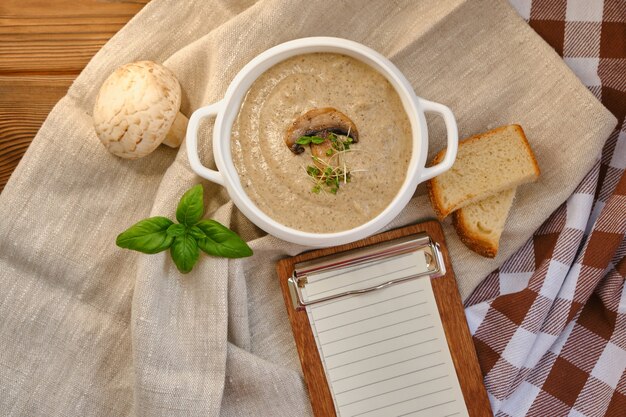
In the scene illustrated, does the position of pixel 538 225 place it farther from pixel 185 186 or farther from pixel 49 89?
pixel 49 89

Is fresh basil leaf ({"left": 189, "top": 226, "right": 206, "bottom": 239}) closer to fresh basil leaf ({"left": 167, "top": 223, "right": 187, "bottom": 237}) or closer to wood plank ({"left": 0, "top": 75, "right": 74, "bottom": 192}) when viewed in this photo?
fresh basil leaf ({"left": 167, "top": 223, "right": 187, "bottom": 237})

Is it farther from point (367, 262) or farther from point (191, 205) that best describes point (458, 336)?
point (191, 205)

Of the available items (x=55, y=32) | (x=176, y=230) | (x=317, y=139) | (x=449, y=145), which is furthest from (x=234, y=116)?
(x=55, y=32)

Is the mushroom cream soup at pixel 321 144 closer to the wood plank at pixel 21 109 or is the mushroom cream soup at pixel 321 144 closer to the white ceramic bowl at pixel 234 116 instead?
the white ceramic bowl at pixel 234 116

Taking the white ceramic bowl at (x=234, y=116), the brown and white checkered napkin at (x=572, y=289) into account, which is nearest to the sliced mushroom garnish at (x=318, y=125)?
the white ceramic bowl at (x=234, y=116)

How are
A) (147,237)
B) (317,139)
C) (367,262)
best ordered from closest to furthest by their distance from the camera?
(317,139), (147,237), (367,262)

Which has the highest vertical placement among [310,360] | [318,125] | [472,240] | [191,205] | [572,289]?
[318,125]

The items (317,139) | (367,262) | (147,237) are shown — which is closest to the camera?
(317,139)

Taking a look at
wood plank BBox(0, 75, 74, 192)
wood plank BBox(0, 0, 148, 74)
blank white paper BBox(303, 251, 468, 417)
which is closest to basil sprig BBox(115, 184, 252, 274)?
blank white paper BBox(303, 251, 468, 417)
